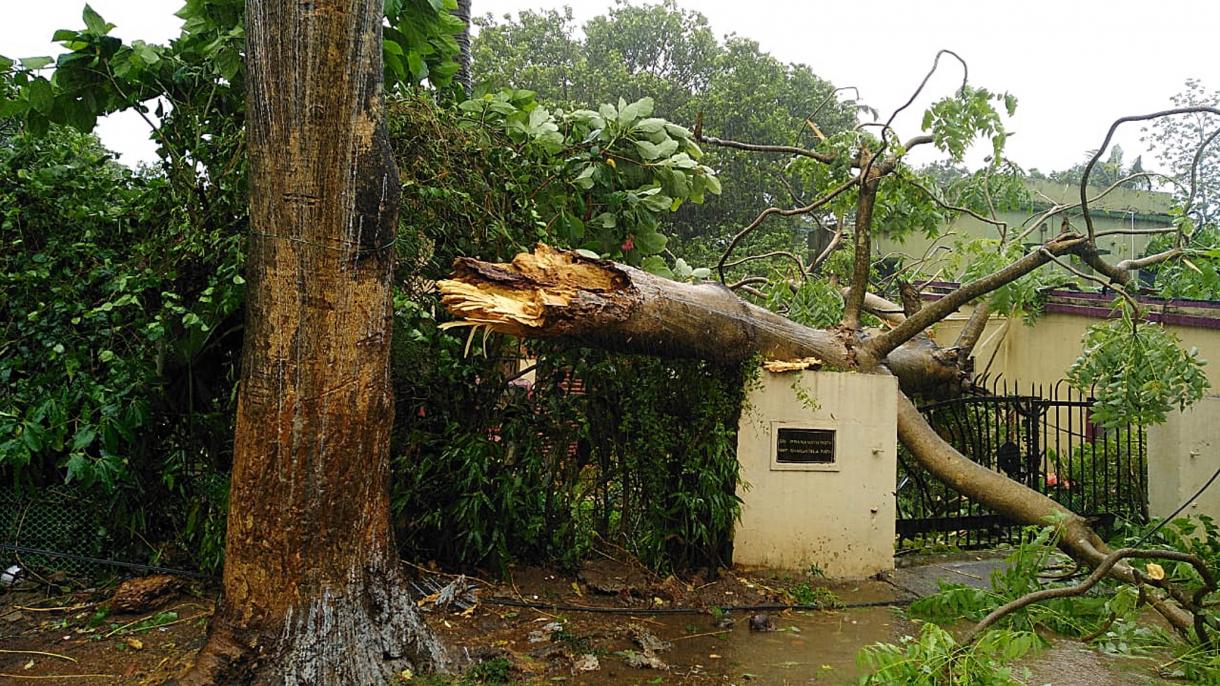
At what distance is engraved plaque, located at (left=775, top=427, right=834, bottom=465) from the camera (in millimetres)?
6238

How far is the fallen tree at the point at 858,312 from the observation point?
4480 millimetres

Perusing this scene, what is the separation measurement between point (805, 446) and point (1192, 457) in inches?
152

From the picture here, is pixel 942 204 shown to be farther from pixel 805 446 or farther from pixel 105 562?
pixel 105 562

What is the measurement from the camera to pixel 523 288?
14.9ft

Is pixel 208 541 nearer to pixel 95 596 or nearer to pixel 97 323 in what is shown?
pixel 95 596

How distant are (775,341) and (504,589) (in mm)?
2542

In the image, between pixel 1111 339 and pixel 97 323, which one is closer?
pixel 97 323

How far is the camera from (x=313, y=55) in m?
3.57

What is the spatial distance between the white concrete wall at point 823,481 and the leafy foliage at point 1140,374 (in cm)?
148

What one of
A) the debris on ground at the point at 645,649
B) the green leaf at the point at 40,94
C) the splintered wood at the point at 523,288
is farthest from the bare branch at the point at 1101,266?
the green leaf at the point at 40,94

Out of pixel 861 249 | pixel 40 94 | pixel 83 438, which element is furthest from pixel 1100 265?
pixel 40 94

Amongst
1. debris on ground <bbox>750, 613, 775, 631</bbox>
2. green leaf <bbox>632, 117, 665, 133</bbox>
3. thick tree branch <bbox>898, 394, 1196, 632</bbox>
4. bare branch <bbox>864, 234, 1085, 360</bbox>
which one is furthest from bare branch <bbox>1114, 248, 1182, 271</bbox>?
debris on ground <bbox>750, 613, 775, 631</bbox>

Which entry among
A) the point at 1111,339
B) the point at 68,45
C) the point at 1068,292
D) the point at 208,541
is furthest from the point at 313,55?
the point at 1068,292

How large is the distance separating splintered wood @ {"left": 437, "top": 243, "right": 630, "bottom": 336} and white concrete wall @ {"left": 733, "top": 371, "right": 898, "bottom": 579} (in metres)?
1.96
